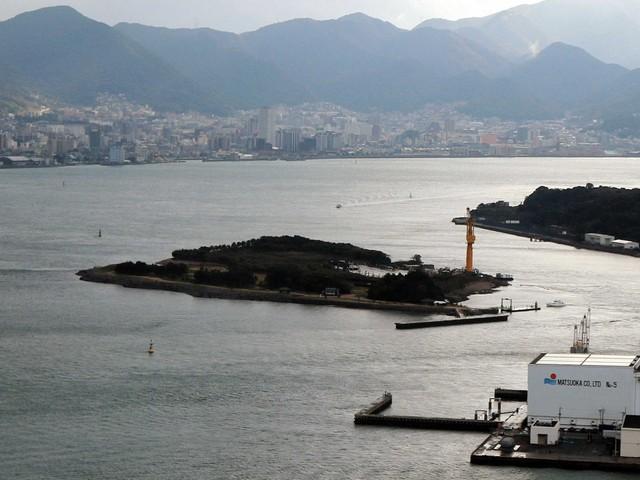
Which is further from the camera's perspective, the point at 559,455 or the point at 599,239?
the point at 599,239

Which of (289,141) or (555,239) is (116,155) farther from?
(555,239)

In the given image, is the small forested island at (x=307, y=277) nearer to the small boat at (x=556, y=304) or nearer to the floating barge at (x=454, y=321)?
the floating barge at (x=454, y=321)

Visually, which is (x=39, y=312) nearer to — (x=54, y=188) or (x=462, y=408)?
(x=462, y=408)

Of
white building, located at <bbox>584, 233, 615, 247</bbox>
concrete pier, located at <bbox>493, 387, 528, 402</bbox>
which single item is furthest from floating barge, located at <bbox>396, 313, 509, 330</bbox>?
white building, located at <bbox>584, 233, 615, 247</bbox>

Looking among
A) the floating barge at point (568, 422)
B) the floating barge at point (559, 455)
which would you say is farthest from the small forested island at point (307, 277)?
the floating barge at point (559, 455)

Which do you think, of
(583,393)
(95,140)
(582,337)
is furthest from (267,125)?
(583,393)

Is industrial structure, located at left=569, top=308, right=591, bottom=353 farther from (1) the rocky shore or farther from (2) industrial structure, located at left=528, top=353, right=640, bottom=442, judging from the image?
(2) industrial structure, located at left=528, top=353, right=640, bottom=442
